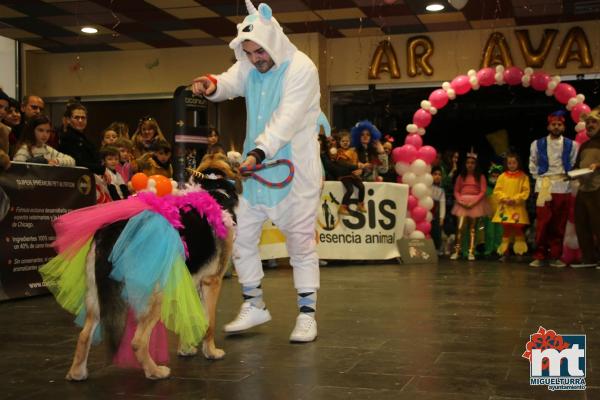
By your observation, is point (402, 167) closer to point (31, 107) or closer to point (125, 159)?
point (125, 159)

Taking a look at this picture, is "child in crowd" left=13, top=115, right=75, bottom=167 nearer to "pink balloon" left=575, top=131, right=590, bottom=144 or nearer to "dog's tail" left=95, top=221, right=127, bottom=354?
"dog's tail" left=95, top=221, right=127, bottom=354

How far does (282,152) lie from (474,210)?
19.6ft

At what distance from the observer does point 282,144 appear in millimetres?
3562

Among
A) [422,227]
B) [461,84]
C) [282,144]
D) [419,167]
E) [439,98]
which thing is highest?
[461,84]

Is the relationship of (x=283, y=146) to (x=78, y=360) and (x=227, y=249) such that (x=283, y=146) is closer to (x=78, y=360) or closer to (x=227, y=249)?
(x=227, y=249)

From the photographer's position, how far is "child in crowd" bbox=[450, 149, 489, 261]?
9.25 m

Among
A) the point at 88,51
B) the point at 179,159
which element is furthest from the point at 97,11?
the point at 179,159

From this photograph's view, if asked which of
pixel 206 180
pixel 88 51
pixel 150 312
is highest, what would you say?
pixel 88 51

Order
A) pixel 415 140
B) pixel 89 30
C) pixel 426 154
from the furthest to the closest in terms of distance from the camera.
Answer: pixel 89 30, pixel 415 140, pixel 426 154

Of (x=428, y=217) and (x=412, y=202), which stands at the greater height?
(x=412, y=202)

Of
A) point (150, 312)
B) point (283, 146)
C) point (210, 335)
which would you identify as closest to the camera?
point (150, 312)

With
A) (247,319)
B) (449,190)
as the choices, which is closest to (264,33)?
(247,319)

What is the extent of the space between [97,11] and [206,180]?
25.0 ft

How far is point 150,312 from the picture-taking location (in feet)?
9.41
